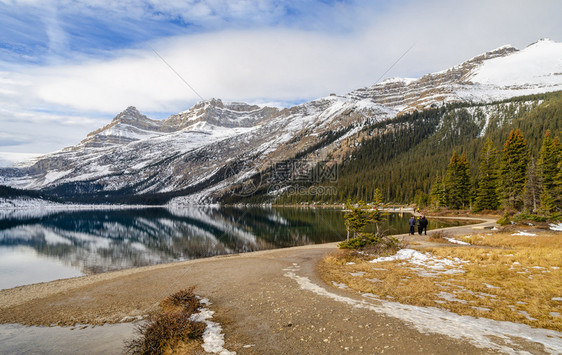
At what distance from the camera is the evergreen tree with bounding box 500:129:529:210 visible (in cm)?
5828

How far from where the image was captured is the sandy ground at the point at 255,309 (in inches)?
383

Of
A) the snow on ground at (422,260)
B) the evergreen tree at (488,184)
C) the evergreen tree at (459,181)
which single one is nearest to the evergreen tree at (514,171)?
the evergreen tree at (488,184)

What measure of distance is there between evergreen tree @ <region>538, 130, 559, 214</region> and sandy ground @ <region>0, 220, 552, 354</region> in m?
42.8

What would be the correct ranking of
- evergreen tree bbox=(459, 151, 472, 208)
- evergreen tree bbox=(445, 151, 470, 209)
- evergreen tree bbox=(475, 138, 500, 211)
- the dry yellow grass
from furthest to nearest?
1. evergreen tree bbox=(445, 151, 470, 209)
2. evergreen tree bbox=(459, 151, 472, 208)
3. evergreen tree bbox=(475, 138, 500, 211)
4. the dry yellow grass

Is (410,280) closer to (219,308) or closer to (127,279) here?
(219,308)

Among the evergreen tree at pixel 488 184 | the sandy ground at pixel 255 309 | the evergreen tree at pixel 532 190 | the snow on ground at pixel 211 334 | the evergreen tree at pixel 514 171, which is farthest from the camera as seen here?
the evergreen tree at pixel 488 184

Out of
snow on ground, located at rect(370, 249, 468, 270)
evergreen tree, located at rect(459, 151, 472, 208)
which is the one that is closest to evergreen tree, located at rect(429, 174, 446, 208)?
evergreen tree, located at rect(459, 151, 472, 208)

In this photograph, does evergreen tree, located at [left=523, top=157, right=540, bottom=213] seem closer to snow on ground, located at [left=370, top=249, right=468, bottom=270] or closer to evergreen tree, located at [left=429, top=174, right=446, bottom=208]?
evergreen tree, located at [left=429, top=174, right=446, bottom=208]

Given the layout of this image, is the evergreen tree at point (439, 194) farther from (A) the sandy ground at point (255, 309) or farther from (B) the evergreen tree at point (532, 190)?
(A) the sandy ground at point (255, 309)

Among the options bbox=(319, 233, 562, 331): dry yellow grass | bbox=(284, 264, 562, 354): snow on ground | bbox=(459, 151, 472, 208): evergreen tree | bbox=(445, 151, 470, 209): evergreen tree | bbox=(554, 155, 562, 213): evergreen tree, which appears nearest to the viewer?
bbox=(284, 264, 562, 354): snow on ground

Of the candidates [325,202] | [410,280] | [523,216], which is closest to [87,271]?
[410,280]

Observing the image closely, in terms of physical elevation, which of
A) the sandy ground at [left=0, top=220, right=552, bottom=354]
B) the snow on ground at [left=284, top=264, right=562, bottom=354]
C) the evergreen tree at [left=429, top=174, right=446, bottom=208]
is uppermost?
the evergreen tree at [left=429, top=174, right=446, bottom=208]

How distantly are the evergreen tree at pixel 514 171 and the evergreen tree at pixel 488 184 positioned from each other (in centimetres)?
518

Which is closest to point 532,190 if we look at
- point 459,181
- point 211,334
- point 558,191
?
point 558,191
